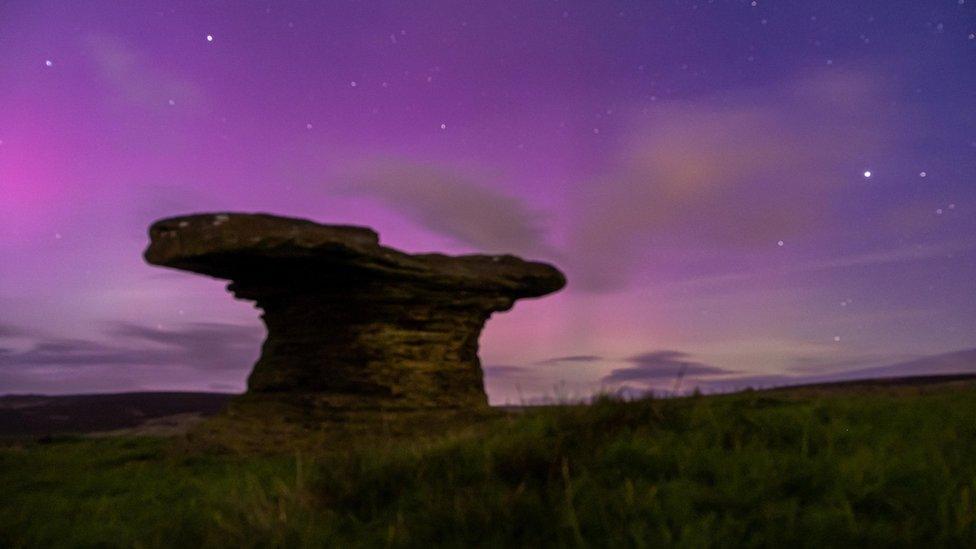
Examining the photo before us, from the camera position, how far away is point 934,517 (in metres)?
4.39

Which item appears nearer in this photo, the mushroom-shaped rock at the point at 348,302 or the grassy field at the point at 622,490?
the grassy field at the point at 622,490

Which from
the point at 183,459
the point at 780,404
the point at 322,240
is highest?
the point at 322,240

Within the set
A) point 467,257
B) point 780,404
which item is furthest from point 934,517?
point 467,257

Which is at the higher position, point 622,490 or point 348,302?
point 348,302

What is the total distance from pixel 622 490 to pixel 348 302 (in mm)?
12722

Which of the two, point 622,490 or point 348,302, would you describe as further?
point 348,302

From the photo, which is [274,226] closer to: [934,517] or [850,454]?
[850,454]

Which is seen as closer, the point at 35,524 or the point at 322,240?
the point at 35,524

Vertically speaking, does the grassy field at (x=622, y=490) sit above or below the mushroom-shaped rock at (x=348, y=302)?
below

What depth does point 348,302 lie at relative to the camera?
54.7 ft

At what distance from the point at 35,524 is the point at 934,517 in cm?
740

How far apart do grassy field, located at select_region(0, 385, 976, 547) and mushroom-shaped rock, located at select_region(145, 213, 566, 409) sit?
7538 millimetres

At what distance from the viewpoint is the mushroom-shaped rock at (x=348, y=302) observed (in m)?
14.9

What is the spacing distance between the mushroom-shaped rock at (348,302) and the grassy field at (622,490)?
7538 mm
